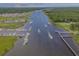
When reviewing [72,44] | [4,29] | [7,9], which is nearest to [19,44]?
[4,29]

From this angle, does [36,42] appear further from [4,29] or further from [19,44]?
[4,29]

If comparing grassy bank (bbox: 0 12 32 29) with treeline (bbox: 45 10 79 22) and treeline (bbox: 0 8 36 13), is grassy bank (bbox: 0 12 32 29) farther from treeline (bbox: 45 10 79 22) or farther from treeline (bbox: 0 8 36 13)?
treeline (bbox: 45 10 79 22)

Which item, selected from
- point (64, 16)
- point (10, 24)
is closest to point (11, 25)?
point (10, 24)

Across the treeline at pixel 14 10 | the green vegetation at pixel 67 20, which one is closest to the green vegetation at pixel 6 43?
the treeline at pixel 14 10

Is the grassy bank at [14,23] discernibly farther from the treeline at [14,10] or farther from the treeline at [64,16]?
the treeline at [64,16]

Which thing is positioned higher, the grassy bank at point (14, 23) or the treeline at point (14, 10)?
the treeline at point (14, 10)
